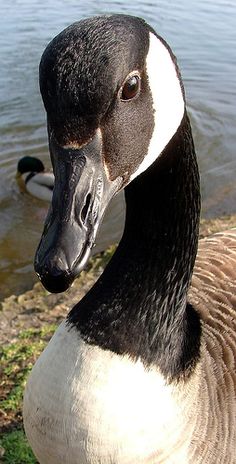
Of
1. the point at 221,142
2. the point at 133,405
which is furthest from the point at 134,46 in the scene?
the point at 221,142

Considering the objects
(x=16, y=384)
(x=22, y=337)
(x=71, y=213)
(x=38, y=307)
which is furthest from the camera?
(x=38, y=307)

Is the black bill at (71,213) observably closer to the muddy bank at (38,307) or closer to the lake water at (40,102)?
the muddy bank at (38,307)

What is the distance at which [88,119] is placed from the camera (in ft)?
6.09

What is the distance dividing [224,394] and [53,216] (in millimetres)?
1280

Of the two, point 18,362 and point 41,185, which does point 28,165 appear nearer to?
point 41,185

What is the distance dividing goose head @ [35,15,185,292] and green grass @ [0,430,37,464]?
2.09 meters

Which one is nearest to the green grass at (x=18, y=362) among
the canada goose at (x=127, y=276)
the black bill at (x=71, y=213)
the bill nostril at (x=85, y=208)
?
the canada goose at (x=127, y=276)

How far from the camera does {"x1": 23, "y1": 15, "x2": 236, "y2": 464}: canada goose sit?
72.6 inches

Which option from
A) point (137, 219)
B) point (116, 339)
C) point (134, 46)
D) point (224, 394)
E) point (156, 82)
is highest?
point (134, 46)

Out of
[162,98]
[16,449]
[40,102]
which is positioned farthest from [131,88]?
[40,102]

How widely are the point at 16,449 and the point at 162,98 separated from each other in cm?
240

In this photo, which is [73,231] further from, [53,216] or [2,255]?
[2,255]

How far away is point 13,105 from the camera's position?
10.6 meters

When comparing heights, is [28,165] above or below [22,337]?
below
